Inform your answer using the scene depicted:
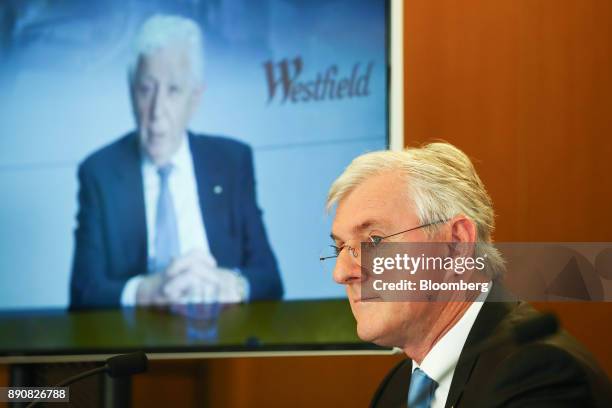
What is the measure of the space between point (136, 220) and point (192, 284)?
0.32 metres

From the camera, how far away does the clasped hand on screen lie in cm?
302

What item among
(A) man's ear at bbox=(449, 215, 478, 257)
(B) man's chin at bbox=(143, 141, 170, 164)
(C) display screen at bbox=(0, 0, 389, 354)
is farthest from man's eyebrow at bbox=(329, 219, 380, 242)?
(B) man's chin at bbox=(143, 141, 170, 164)

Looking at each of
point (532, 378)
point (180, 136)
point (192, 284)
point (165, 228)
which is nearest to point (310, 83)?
point (180, 136)

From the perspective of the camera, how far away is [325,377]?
3229 millimetres

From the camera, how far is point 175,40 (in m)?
3.11

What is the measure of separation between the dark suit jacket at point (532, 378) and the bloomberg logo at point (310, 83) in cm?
161

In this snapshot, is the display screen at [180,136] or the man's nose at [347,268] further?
the display screen at [180,136]

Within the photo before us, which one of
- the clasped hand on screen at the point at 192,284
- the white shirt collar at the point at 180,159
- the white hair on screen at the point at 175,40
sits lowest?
the clasped hand on screen at the point at 192,284

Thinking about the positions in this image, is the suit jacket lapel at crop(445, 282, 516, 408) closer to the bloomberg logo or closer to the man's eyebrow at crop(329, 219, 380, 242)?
the man's eyebrow at crop(329, 219, 380, 242)

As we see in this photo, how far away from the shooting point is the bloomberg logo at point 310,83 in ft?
10.1

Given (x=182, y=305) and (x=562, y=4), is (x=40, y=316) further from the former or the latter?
(x=562, y=4)

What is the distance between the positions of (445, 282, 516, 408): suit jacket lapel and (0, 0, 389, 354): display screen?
1358 mm

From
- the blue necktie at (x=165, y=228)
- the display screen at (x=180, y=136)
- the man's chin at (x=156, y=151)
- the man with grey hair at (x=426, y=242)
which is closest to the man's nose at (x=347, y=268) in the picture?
the man with grey hair at (x=426, y=242)

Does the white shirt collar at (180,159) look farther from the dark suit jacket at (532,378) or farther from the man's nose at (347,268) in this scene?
the dark suit jacket at (532,378)
